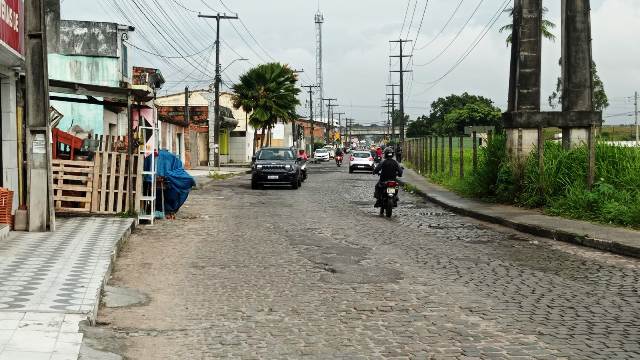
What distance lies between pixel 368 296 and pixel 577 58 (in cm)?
1278

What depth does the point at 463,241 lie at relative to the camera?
12797 millimetres

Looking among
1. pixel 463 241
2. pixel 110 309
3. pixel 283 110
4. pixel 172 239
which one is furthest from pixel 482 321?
pixel 283 110

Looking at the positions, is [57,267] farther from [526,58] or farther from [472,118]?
[472,118]

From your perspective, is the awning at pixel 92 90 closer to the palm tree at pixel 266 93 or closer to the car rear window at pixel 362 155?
the car rear window at pixel 362 155

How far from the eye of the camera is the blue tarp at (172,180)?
1602 centimetres

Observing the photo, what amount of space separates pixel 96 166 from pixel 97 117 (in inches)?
486

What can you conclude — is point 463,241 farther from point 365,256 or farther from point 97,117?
point 97,117

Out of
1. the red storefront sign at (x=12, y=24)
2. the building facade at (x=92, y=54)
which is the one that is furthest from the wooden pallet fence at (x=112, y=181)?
the building facade at (x=92, y=54)

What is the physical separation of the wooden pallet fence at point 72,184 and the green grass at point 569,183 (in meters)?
9.99

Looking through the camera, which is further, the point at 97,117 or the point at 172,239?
the point at 97,117

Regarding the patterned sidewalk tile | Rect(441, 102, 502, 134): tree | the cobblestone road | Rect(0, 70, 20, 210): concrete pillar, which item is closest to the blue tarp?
the cobblestone road

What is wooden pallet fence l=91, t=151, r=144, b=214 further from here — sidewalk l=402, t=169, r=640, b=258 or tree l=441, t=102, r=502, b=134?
tree l=441, t=102, r=502, b=134

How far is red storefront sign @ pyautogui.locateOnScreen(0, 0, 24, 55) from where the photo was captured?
38.1ft

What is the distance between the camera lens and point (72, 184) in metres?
15.4
